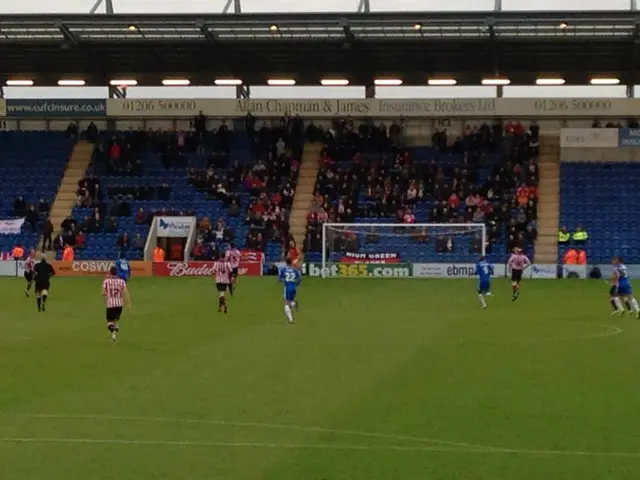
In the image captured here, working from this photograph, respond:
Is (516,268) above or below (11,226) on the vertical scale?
below

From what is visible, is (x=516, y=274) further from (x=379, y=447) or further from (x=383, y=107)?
(x=379, y=447)

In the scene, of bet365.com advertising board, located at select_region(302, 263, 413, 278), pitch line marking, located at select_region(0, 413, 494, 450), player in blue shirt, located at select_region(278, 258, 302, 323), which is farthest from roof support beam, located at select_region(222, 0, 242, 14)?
pitch line marking, located at select_region(0, 413, 494, 450)

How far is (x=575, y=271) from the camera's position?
46906mm

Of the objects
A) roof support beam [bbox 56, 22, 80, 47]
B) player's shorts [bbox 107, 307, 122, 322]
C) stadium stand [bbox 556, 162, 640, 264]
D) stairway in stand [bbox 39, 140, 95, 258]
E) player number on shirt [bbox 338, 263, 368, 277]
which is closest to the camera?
player's shorts [bbox 107, 307, 122, 322]

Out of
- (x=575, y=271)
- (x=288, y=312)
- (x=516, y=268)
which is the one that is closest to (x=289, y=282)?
(x=288, y=312)

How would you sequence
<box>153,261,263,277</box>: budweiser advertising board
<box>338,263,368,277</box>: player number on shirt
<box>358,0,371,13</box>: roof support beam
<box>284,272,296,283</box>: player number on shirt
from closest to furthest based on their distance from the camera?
<box>284,272,296,283</box>: player number on shirt < <box>358,0,371,13</box>: roof support beam < <box>338,263,368,277</box>: player number on shirt < <box>153,261,263,277</box>: budweiser advertising board

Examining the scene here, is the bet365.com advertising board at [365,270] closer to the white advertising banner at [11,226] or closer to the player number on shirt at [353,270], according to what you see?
the player number on shirt at [353,270]

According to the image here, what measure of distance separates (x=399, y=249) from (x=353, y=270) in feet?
7.54

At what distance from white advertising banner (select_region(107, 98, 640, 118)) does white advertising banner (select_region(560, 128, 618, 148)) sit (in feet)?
2.76

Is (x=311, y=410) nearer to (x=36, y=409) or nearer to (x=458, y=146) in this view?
(x=36, y=409)

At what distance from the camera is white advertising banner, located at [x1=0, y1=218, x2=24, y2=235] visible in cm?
5225

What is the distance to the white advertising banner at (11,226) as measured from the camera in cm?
5225

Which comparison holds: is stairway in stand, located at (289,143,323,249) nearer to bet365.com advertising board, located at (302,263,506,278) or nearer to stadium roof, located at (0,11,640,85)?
bet365.com advertising board, located at (302,263,506,278)

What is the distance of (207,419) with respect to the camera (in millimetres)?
13625
